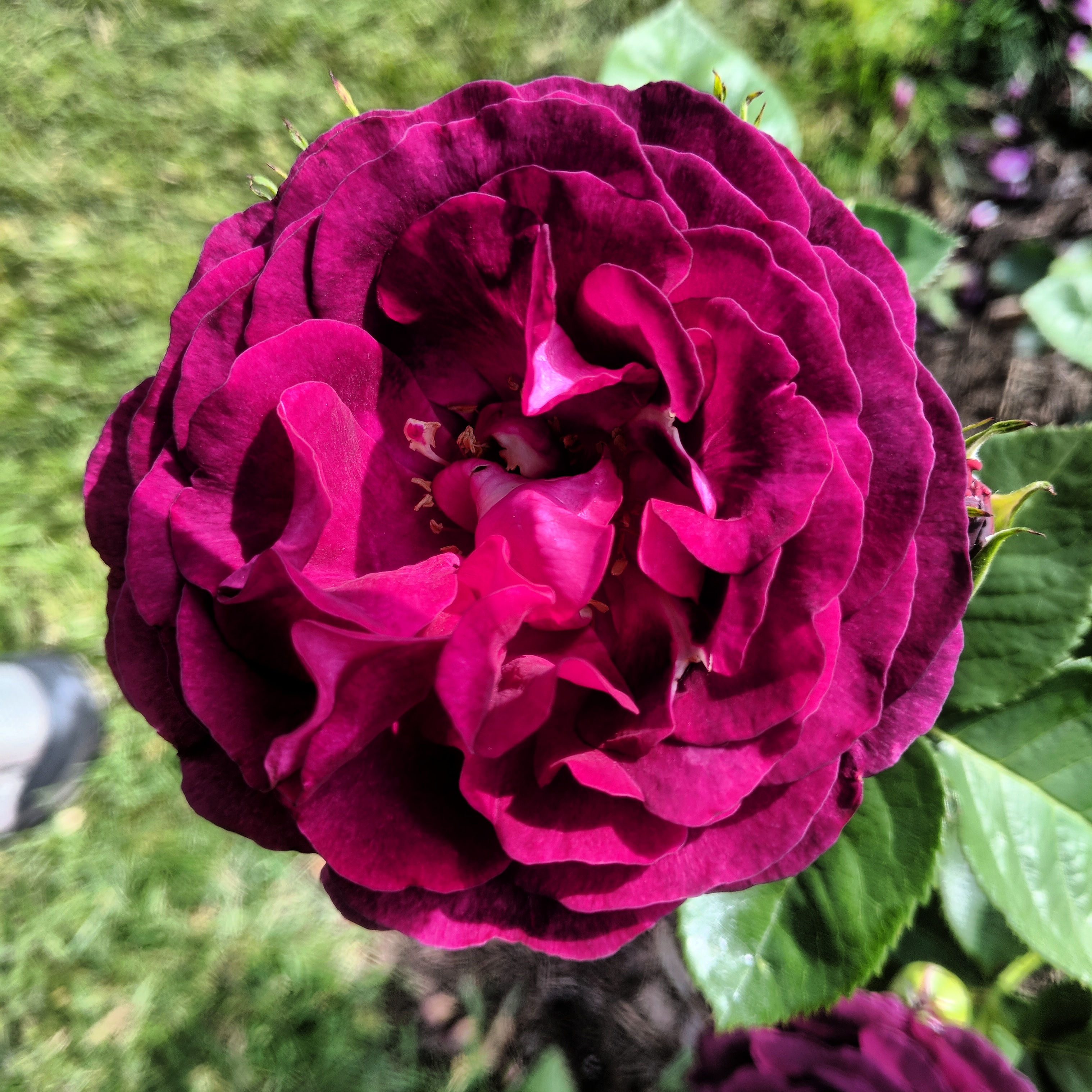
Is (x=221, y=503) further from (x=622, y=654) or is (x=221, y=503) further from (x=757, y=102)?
(x=757, y=102)

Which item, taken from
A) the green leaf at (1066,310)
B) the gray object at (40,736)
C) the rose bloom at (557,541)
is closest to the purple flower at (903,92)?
the green leaf at (1066,310)

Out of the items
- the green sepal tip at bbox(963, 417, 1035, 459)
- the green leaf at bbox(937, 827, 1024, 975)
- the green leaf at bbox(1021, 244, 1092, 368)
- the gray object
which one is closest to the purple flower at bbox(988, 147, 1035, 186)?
the green leaf at bbox(1021, 244, 1092, 368)

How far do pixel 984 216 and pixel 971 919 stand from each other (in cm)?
178

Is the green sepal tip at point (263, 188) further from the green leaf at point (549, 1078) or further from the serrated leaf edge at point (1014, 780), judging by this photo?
the green leaf at point (549, 1078)

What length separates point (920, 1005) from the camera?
1.14m

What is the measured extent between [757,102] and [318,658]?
107cm

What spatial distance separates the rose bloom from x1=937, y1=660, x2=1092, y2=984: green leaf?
423mm

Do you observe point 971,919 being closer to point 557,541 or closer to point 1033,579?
point 1033,579

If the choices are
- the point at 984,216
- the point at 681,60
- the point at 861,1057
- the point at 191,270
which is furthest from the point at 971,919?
the point at 191,270

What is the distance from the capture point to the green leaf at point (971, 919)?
1.24 metres

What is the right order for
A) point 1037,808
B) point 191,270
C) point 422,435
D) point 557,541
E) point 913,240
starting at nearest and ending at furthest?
point 557,541
point 422,435
point 1037,808
point 913,240
point 191,270

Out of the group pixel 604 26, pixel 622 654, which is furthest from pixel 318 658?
pixel 604 26

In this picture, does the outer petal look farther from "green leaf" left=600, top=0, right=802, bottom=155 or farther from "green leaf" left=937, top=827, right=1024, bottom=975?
"green leaf" left=600, top=0, right=802, bottom=155

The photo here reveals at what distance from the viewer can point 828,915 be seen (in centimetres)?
98
